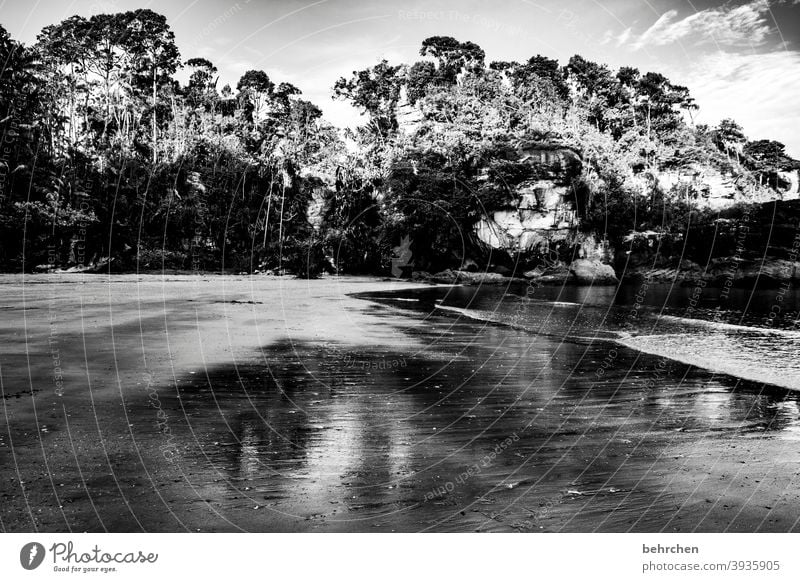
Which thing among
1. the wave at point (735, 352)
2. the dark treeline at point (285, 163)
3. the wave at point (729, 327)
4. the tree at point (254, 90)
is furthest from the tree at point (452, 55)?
Result: the wave at point (735, 352)

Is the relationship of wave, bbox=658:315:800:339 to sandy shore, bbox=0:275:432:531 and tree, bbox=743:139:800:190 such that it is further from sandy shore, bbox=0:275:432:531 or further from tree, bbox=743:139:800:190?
tree, bbox=743:139:800:190

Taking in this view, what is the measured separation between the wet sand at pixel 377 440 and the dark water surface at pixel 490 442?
2 cm

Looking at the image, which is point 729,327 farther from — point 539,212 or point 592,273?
point 539,212

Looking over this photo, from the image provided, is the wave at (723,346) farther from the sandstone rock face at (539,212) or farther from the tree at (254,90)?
the tree at (254,90)

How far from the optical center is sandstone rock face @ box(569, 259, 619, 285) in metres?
40.8

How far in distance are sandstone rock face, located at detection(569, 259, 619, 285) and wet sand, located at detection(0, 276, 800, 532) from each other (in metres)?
30.9

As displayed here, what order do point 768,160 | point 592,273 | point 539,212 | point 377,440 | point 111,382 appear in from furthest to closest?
point 768,160 → point 539,212 → point 592,273 → point 111,382 → point 377,440

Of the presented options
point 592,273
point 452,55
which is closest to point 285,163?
point 452,55

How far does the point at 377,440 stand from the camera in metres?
5.37

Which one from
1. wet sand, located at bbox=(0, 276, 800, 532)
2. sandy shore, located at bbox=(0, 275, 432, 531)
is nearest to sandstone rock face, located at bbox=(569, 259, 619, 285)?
sandy shore, located at bbox=(0, 275, 432, 531)

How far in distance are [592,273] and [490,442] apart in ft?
125

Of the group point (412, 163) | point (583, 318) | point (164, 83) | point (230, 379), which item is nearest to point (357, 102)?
point (412, 163)

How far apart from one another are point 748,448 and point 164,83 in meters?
56.7
